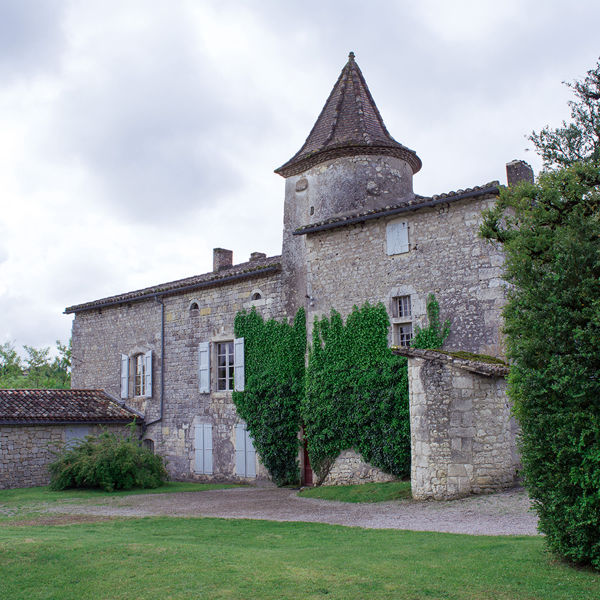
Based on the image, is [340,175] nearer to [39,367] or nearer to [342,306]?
[342,306]

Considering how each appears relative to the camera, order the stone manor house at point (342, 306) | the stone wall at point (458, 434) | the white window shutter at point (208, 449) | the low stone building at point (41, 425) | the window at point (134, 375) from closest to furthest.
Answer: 1. the stone wall at point (458, 434)
2. the stone manor house at point (342, 306)
3. the low stone building at point (41, 425)
4. the white window shutter at point (208, 449)
5. the window at point (134, 375)

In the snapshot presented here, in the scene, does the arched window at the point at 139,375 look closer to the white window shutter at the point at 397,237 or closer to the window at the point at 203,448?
the window at the point at 203,448

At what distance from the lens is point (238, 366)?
17734mm

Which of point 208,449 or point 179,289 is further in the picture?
point 179,289

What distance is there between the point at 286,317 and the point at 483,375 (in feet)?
20.3

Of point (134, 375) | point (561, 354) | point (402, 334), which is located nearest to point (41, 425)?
point (134, 375)

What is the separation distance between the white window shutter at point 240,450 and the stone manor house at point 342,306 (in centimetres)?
4

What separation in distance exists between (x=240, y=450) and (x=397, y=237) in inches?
278

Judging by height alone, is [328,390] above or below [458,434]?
above

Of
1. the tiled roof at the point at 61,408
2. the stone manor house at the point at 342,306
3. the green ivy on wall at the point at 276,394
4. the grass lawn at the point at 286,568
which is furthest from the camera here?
the tiled roof at the point at 61,408

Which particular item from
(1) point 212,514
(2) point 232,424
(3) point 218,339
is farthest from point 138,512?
(3) point 218,339

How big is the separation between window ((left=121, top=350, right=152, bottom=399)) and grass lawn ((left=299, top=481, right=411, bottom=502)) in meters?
8.07

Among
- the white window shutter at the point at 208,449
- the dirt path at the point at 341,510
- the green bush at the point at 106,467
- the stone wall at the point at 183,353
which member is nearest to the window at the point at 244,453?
the stone wall at the point at 183,353

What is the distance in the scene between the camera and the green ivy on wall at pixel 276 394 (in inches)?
648
